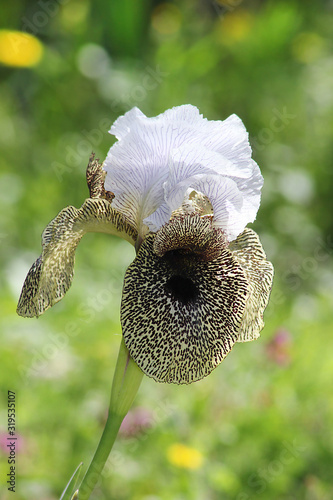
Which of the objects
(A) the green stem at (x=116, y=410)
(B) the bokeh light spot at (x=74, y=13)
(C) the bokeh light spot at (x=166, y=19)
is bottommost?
(A) the green stem at (x=116, y=410)

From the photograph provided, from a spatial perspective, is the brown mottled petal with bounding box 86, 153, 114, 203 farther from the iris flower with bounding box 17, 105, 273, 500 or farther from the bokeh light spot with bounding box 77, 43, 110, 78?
the bokeh light spot with bounding box 77, 43, 110, 78

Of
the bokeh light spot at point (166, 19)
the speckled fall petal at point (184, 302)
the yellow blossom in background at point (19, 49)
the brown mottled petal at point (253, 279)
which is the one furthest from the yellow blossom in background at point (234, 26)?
the speckled fall petal at point (184, 302)

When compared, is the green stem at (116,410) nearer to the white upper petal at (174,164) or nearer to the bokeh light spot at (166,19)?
the white upper petal at (174,164)

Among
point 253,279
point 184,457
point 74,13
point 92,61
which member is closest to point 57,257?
point 253,279

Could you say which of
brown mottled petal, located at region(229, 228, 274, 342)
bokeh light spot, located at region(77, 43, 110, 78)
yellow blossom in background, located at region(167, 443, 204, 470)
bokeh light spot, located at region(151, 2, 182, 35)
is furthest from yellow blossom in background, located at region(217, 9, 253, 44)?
brown mottled petal, located at region(229, 228, 274, 342)

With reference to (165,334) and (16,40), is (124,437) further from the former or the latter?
(16,40)

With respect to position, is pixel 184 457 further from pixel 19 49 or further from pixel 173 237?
pixel 19 49
